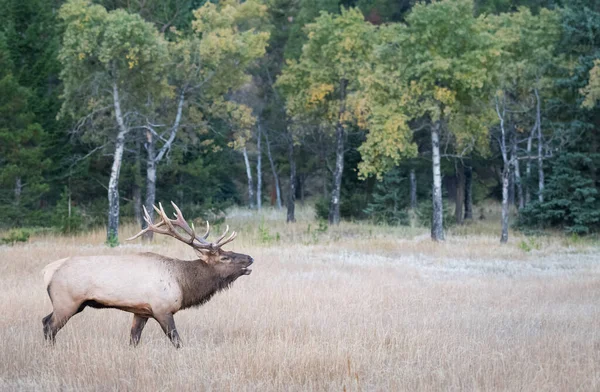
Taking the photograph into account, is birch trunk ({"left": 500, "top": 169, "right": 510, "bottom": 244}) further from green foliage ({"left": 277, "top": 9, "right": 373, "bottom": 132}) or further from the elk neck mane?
the elk neck mane

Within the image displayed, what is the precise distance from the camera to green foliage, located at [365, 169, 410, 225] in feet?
98.5

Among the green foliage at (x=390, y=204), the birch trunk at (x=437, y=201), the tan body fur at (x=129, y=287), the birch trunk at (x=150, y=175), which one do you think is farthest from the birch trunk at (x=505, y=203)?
the tan body fur at (x=129, y=287)

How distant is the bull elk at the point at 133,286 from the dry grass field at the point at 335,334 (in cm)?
34

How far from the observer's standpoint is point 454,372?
21.8 feet

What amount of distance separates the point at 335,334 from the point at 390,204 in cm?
2301

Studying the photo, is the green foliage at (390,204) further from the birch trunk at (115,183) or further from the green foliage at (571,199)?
the birch trunk at (115,183)

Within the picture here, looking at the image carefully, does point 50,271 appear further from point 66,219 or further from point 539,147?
point 539,147

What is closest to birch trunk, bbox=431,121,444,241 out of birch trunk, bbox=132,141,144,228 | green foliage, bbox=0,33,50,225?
birch trunk, bbox=132,141,144,228

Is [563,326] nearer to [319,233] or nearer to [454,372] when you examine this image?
[454,372]

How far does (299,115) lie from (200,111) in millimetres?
4652

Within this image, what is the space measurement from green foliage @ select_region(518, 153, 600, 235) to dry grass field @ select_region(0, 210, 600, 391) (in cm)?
863

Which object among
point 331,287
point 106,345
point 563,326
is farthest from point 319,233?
point 106,345

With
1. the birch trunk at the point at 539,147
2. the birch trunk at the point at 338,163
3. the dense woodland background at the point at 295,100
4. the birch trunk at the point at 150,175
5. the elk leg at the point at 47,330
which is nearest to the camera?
the elk leg at the point at 47,330

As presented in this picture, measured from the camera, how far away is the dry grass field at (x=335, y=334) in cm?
634
